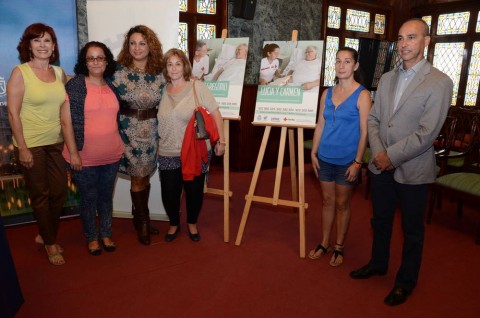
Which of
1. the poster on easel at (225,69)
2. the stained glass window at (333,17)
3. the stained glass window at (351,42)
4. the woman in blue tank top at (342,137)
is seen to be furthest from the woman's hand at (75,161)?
the stained glass window at (351,42)

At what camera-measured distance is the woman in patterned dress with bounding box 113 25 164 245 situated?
2.83 metres

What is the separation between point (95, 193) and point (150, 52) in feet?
3.62

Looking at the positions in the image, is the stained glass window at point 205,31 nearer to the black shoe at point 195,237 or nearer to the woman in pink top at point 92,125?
the woman in pink top at point 92,125

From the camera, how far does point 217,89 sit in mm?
3326

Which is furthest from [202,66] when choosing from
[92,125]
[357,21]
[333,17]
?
[357,21]

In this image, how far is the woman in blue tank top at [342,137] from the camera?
2.53 meters

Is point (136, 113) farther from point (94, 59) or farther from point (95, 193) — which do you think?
point (95, 193)

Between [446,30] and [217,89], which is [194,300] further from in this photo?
[446,30]

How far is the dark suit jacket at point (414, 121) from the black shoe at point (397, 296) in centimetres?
70

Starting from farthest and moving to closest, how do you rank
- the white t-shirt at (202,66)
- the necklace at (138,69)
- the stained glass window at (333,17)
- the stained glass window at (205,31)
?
the stained glass window at (333,17) → the stained glass window at (205,31) → the white t-shirt at (202,66) → the necklace at (138,69)

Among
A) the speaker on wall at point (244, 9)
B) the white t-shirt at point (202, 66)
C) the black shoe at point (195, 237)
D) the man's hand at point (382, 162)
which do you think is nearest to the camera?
the man's hand at point (382, 162)

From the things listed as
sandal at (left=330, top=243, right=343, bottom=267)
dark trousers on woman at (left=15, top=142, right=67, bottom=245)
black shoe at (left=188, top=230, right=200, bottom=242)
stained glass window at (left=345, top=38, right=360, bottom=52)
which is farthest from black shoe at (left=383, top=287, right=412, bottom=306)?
stained glass window at (left=345, top=38, right=360, bottom=52)

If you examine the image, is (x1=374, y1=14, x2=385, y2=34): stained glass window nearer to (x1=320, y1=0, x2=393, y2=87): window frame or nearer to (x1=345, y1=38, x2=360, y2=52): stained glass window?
(x1=320, y1=0, x2=393, y2=87): window frame

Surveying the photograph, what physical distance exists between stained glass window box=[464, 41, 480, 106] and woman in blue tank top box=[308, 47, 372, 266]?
5.84m
